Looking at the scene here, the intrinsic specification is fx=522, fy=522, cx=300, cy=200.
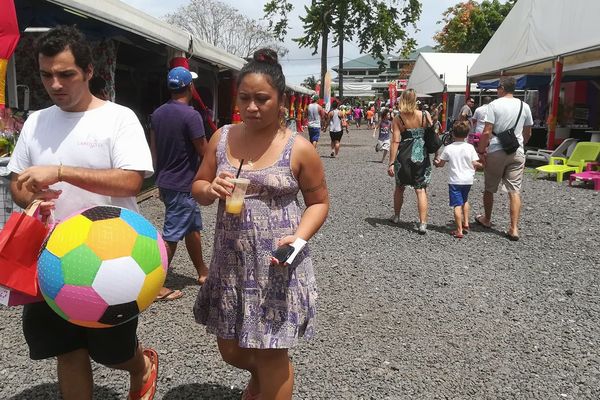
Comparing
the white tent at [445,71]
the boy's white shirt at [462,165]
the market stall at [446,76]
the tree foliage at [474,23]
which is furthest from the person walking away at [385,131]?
the tree foliage at [474,23]

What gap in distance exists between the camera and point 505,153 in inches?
249

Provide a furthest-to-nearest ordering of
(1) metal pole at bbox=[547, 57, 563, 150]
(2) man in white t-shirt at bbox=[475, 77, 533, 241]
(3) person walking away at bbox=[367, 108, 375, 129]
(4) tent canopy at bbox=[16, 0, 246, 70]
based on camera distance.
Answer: (3) person walking away at bbox=[367, 108, 375, 129], (1) metal pole at bbox=[547, 57, 563, 150], (2) man in white t-shirt at bbox=[475, 77, 533, 241], (4) tent canopy at bbox=[16, 0, 246, 70]

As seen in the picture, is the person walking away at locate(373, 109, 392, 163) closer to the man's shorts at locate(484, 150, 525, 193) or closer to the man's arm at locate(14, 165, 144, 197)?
the man's shorts at locate(484, 150, 525, 193)

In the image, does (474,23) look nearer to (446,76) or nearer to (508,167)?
(446,76)

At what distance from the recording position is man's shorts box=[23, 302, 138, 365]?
2180 millimetres

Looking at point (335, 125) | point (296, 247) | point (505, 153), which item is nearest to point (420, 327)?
point (296, 247)

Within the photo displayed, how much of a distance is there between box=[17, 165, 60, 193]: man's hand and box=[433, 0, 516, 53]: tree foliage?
149 ft

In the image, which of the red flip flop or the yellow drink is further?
the red flip flop

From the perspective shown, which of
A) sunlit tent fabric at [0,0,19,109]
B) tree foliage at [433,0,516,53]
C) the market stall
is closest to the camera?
sunlit tent fabric at [0,0,19,109]

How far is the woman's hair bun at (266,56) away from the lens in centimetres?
224

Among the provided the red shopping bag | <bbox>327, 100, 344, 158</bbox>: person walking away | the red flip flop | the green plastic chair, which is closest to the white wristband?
the red shopping bag

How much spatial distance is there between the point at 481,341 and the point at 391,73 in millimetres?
101180

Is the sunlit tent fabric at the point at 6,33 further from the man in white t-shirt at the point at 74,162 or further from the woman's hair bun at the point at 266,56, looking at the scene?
the woman's hair bun at the point at 266,56

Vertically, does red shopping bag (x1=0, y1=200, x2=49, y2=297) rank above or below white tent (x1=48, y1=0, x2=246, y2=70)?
below
